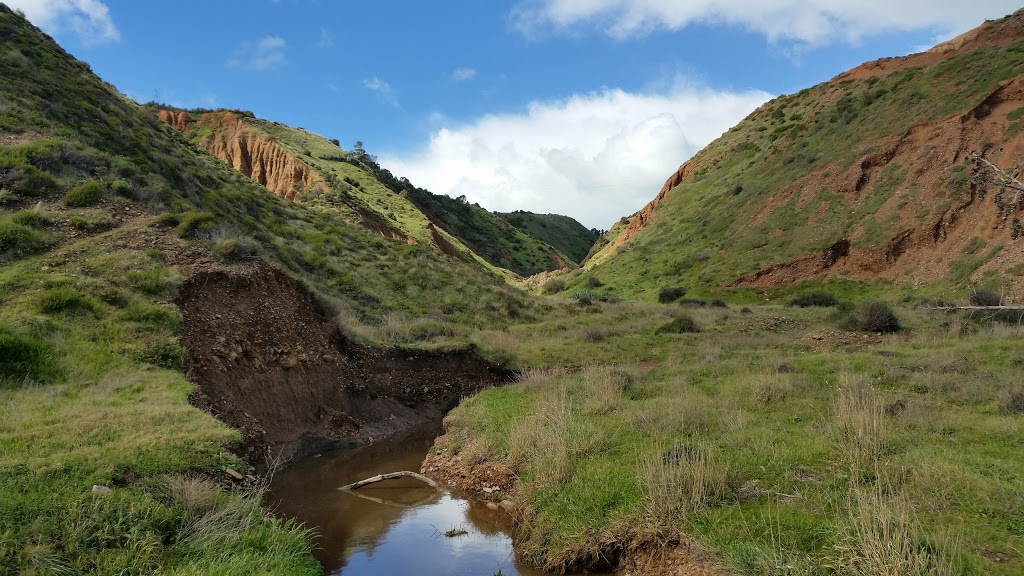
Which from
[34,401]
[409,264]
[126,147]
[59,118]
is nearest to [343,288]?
[409,264]

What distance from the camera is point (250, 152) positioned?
7075 centimetres

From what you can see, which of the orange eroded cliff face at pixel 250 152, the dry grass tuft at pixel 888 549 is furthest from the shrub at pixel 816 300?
the orange eroded cliff face at pixel 250 152

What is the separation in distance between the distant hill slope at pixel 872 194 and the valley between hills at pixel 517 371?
30cm

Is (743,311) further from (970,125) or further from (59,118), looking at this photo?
(59,118)

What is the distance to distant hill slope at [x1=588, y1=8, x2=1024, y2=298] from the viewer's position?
37.2 m

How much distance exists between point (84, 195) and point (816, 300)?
39.5 meters

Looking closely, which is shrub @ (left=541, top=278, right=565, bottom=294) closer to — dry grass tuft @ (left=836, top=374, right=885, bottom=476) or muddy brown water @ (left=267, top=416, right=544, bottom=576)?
muddy brown water @ (left=267, top=416, right=544, bottom=576)

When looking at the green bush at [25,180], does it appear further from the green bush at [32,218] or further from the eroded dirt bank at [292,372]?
the eroded dirt bank at [292,372]

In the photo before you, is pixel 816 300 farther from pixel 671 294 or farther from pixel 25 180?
pixel 25 180

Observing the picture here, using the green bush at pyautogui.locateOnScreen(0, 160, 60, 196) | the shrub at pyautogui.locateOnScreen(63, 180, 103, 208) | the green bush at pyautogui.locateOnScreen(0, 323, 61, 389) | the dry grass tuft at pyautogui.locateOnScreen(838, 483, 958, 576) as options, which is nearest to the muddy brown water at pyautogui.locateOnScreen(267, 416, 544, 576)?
the dry grass tuft at pyautogui.locateOnScreen(838, 483, 958, 576)

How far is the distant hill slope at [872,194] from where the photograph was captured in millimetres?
37156

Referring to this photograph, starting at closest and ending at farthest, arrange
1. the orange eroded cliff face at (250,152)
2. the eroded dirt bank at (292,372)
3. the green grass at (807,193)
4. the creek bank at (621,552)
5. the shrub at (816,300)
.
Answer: the creek bank at (621,552), the eroded dirt bank at (292,372), the shrub at (816,300), the green grass at (807,193), the orange eroded cliff face at (250,152)

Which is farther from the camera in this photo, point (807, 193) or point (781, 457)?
point (807, 193)

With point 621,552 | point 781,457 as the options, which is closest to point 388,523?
point 621,552
